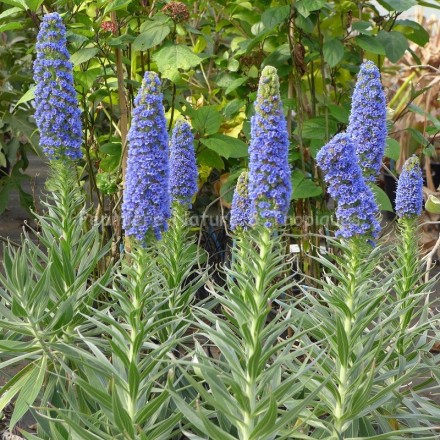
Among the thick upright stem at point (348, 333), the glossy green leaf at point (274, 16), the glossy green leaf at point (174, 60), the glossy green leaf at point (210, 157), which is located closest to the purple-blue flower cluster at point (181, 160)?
the thick upright stem at point (348, 333)

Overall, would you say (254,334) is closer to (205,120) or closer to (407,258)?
(407,258)

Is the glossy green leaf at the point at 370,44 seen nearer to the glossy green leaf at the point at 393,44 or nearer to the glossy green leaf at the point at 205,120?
the glossy green leaf at the point at 393,44

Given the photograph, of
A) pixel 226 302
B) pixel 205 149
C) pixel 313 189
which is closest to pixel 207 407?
pixel 226 302

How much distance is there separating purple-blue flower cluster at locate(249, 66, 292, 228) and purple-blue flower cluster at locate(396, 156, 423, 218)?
2.17ft

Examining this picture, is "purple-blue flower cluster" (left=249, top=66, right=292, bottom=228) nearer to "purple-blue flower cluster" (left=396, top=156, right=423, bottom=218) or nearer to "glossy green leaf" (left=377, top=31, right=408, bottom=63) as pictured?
"purple-blue flower cluster" (left=396, top=156, right=423, bottom=218)

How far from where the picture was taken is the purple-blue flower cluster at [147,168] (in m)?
2.13

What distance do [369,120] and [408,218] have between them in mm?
414

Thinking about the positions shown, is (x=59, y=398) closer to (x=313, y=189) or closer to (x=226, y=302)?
(x=226, y=302)

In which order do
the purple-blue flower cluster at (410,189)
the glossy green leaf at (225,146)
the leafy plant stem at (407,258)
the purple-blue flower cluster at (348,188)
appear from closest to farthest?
the purple-blue flower cluster at (348,188) → the purple-blue flower cluster at (410,189) → the leafy plant stem at (407,258) → the glossy green leaf at (225,146)

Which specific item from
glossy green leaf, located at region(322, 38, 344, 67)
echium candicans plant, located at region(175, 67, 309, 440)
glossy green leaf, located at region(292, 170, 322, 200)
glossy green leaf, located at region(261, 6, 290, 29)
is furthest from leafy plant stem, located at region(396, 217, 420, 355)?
glossy green leaf, located at region(261, 6, 290, 29)

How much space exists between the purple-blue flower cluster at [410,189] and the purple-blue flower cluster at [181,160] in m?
0.69

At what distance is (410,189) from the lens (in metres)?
2.54

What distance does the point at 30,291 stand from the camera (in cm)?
254

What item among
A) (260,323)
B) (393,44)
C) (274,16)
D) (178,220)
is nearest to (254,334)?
(260,323)
